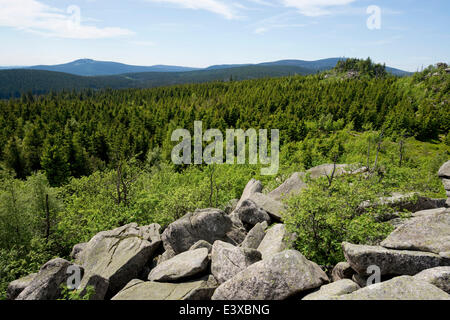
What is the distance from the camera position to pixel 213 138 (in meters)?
93.1

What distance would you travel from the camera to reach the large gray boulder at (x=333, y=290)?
7.41 m

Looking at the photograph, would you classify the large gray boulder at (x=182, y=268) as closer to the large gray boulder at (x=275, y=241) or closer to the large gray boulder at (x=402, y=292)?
the large gray boulder at (x=275, y=241)

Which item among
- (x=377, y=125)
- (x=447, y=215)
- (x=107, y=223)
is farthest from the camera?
(x=377, y=125)

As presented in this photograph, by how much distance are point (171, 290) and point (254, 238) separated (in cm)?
588

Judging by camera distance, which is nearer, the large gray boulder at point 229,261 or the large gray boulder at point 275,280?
the large gray boulder at point 275,280

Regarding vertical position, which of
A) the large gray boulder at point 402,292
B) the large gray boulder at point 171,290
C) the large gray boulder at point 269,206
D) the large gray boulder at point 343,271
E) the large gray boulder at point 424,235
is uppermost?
the large gray boulder at point 424,235

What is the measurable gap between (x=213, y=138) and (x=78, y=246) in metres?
77.4

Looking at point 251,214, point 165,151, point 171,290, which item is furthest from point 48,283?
point 165,151

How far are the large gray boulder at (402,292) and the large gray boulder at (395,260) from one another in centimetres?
109

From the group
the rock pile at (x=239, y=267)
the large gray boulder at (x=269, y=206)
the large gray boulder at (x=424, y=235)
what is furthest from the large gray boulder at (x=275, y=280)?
the large gray boulder at (x=269, y=206)

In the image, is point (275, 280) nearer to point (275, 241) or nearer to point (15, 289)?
point (275, 241)
